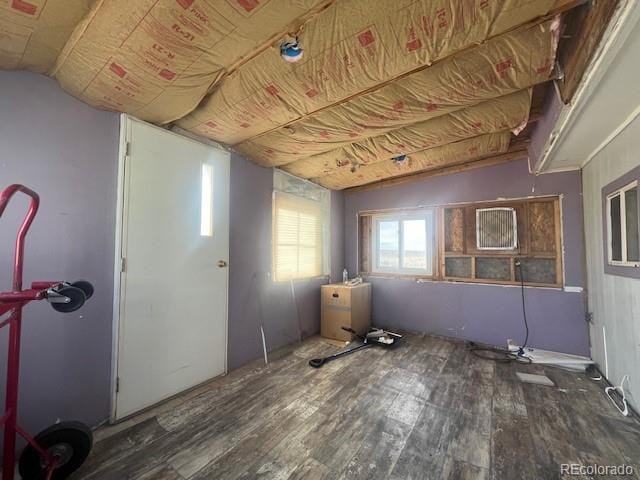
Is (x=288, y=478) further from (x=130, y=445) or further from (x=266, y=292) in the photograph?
(x=266, y=292)

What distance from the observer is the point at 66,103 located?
1.60 metres

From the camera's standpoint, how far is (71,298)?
45.6 inches

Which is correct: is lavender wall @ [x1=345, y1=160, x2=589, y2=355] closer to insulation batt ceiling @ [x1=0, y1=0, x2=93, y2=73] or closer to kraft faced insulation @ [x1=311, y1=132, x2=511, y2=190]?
kraft faced insulation @ [x1=311, y1=132, x2=511, y2=190]

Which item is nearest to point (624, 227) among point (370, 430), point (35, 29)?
point (370, 430)

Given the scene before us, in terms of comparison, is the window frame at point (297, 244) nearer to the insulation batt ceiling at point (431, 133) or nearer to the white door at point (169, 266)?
the insulation batt ceiling at point (431, 133)

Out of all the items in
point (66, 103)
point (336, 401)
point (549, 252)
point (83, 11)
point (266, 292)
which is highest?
point (83, 11)

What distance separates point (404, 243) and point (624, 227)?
226 cm

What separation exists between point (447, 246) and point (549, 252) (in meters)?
1.10

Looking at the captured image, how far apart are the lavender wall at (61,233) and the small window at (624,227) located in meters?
3.77

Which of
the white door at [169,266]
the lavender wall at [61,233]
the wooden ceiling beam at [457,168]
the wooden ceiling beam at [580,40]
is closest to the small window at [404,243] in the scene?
the wooden ceiling beam at [457,168]

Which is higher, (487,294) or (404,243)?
(404,243)

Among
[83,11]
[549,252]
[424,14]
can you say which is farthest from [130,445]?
[549,252]

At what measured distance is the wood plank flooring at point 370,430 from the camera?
1440 mm

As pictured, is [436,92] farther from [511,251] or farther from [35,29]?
[511,251]
